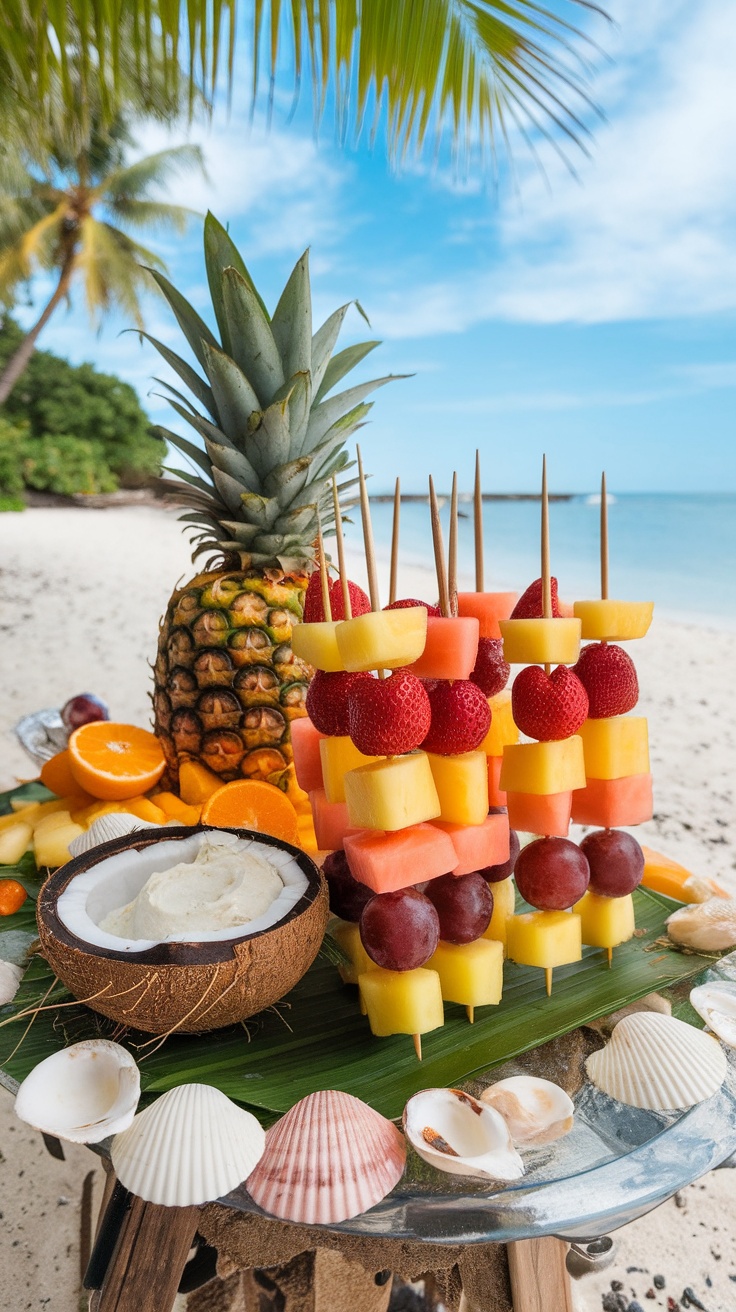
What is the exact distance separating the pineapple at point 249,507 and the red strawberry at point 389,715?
38.6 inches

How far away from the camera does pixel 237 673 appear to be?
1990mm

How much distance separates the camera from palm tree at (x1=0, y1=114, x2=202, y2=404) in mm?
17250

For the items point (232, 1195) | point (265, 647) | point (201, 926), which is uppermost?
point (265, 647)

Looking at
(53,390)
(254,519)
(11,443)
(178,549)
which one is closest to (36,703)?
(254,519)

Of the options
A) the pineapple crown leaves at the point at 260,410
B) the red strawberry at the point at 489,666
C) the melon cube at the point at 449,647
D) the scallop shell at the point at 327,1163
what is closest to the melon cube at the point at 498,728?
the red strawberry at the point at 489,666

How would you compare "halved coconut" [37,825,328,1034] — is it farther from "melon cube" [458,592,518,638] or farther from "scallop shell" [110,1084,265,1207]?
"melon cube" [458,592,518,638]

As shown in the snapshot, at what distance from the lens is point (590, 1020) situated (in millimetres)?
1190

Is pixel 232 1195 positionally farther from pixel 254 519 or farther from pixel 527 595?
pixel 254 519

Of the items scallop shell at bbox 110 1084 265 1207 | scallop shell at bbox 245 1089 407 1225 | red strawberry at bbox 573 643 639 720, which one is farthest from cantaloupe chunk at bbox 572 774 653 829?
scallop shell at bbox 110 1084 265 1207

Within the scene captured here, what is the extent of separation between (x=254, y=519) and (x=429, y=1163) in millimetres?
1550

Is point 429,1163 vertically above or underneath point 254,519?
underneath

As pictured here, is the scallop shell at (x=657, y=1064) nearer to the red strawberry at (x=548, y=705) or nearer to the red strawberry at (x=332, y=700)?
the red strawberry at (x=548, y=705)

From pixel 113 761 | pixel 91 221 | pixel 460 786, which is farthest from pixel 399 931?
pixel 91 221

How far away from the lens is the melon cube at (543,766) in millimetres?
1155
